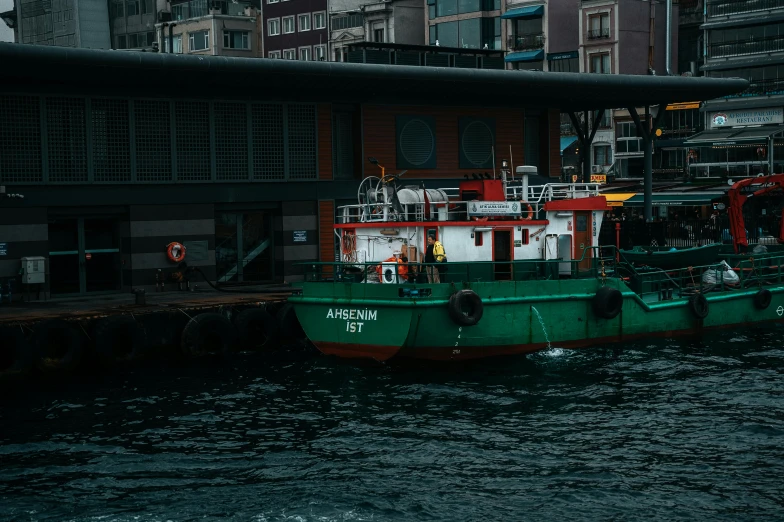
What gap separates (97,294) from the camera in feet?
104

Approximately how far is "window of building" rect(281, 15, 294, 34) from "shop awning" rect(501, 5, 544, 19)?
1987 centimetres

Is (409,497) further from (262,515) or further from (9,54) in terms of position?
(9,54)

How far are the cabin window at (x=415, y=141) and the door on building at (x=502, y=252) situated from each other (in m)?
11.2

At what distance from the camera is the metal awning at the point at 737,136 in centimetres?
6353

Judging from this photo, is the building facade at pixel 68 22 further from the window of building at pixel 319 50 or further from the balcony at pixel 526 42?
the balcony at pixel 526 42

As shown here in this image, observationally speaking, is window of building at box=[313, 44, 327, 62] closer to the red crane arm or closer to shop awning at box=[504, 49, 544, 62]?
shop awning at box=[504, 49, 544, 62]

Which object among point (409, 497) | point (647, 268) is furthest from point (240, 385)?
point (647, 268)

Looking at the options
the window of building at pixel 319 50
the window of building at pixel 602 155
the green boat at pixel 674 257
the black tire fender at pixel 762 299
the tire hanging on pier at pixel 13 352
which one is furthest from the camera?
the window of building at pixel 319 50

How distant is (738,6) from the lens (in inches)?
2660

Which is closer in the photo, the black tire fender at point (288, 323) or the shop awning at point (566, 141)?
the black tire fender at point (288, 323)

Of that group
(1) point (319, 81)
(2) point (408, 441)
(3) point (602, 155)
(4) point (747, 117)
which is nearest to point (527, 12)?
(3) point (602, 155)

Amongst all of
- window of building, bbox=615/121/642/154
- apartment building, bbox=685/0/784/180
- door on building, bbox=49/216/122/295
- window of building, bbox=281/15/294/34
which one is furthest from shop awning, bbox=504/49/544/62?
door on building, bbox=49/216/122/295

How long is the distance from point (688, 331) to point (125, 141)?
1669 centimetres

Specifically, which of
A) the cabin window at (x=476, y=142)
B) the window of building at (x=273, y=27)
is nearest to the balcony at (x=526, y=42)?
the window of building at (x=273, y=27)
